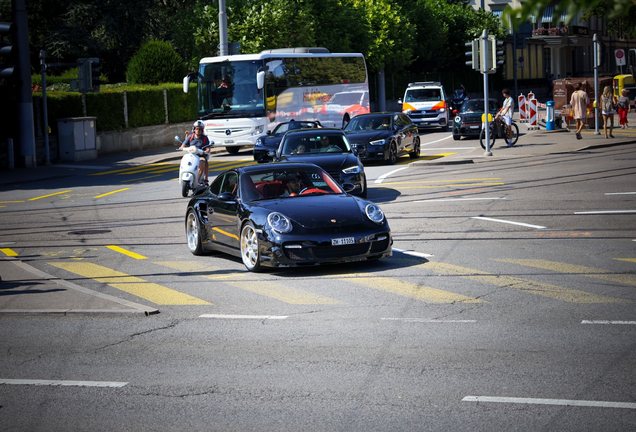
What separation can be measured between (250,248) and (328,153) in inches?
307

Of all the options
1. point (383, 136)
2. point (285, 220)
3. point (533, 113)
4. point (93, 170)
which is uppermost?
point (533, 113)

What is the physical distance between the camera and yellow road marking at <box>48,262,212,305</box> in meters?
9.12

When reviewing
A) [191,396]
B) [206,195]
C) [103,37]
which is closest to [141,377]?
[191,396]

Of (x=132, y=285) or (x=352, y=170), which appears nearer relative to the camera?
(x=132, y=285)

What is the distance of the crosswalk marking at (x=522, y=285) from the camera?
8.32 metres

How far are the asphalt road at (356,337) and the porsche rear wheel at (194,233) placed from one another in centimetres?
21

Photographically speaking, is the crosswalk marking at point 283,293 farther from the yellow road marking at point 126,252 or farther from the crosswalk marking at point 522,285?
the yellow road marking at point 126,252

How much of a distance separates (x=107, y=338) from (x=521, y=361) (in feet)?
11.9

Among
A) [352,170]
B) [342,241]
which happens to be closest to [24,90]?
[352,170]

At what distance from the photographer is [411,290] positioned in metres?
9.07

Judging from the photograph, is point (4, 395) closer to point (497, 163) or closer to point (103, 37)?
point (497, 163)

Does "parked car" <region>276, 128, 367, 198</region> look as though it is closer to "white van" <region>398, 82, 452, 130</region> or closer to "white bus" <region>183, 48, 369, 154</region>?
"white bus" <region>183, 48, 369, 154</region>

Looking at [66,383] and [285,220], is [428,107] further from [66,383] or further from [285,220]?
[66,383]

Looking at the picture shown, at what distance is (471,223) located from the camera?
541 inches
